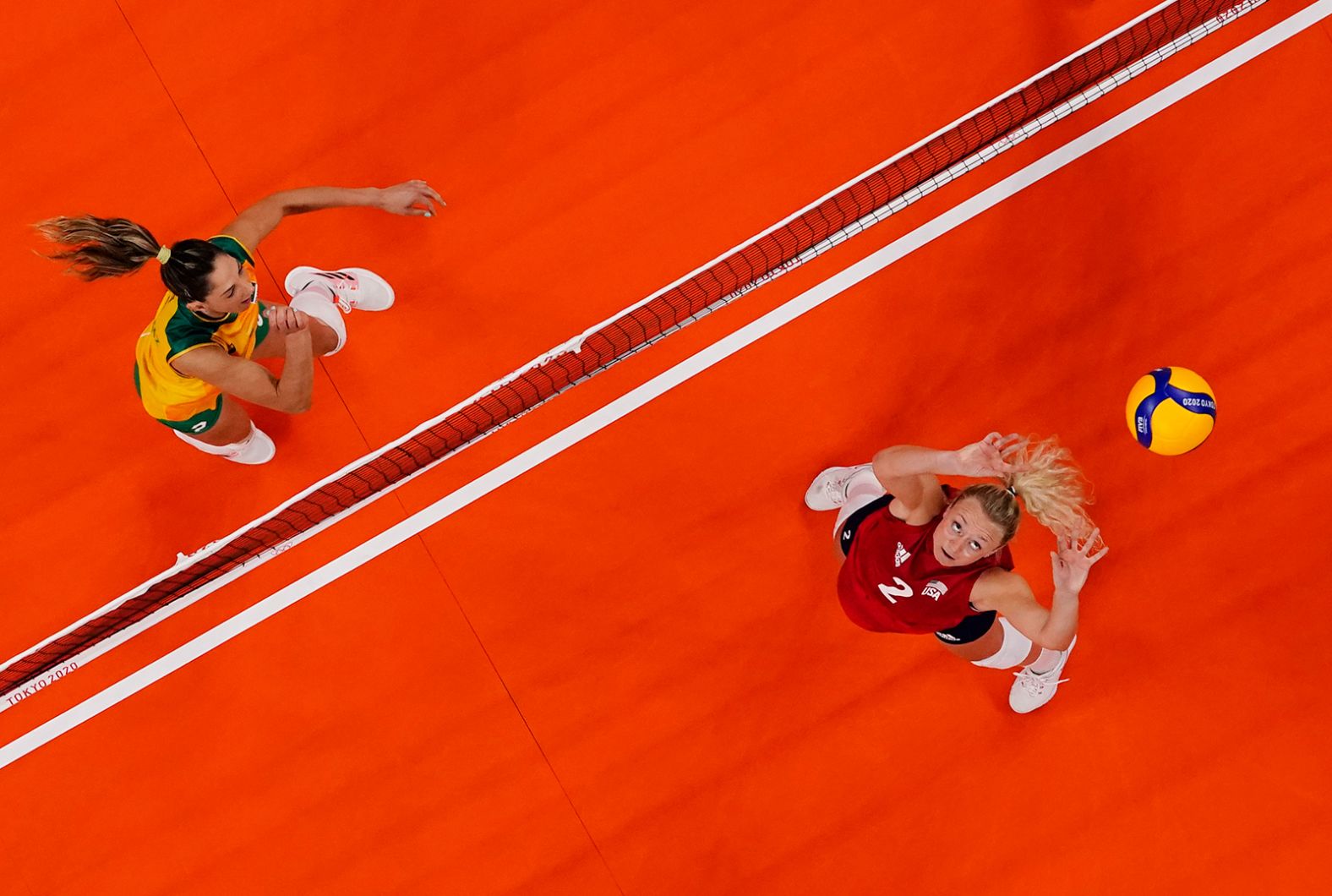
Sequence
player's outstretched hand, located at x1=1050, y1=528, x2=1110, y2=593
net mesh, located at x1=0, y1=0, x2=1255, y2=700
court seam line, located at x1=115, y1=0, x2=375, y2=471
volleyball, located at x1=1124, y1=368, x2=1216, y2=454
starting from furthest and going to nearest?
court seam line, located at x1=115, y1=0, x2=375, y2=471, net mesh, located at x1=0, y1=0, x2=1255, y2=700, volleyball, located at x1=1124, y1=368, x2=1216, y2=454, player's outstretched hand, located at x1=1050, y1=528, x2=1110, y2=593

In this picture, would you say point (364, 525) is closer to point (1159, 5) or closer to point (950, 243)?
point (950, 243)

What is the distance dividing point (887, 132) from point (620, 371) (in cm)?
209

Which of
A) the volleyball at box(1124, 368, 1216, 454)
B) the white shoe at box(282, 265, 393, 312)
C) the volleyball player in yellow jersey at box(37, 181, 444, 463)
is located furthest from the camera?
the white shoe at box(282, 265, 393, 312)

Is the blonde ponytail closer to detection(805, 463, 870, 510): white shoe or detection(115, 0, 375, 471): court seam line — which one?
detection(805, 463, 870, 510): white shoe

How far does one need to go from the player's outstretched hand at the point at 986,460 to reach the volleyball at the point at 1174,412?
1069 mm

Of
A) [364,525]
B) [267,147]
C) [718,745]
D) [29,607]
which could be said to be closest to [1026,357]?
[718,745]

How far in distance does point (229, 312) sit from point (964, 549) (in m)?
3.39

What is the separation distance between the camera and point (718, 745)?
235 inches

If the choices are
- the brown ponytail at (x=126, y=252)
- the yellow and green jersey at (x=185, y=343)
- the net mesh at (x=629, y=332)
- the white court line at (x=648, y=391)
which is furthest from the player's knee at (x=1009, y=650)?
the brown ponytail at (x=126, y=252)

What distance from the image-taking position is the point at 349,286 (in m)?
5.68

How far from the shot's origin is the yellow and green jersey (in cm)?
471

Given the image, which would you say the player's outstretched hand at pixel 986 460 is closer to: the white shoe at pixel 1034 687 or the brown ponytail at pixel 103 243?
the white shoe at pixel 1034 687

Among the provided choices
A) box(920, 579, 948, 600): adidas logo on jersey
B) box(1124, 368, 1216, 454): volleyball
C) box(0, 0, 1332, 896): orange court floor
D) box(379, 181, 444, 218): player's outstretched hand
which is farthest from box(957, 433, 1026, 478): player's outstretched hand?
box(379, 181, 444, 218): player's outstretched hand

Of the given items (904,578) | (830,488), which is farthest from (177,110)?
(904,578)
